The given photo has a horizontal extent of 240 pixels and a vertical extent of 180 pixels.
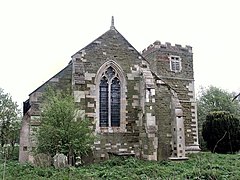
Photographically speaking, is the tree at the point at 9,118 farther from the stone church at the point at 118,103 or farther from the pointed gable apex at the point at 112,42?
the pointed gable apex at the point at 112,42

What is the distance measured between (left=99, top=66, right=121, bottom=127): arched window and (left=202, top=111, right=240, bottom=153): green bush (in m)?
11.9

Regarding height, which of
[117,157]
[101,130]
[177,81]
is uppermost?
[177,81]

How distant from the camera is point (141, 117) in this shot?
18.0m

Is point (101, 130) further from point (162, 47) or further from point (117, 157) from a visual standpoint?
point (162, 47)

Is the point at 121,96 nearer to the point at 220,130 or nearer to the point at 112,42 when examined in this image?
the point at 112,42

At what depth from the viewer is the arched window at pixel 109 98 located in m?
17.8

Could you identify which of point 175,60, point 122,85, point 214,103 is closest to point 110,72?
point 122,85

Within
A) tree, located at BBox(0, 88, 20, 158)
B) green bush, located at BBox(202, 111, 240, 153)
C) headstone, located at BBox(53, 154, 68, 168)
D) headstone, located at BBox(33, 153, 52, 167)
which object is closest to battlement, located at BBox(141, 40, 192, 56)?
green bush, located at BBox(202, 111, 240, 153)

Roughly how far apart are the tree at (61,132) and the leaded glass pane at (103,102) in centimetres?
325

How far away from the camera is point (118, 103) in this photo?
1820 centimetres

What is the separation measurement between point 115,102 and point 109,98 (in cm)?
49

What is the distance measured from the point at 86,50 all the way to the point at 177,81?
9.31 m

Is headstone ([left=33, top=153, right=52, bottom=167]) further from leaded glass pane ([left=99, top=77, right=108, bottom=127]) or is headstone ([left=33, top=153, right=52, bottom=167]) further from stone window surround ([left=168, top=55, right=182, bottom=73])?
stone window surround ([left=168, top=55, right=182, bottom=73])

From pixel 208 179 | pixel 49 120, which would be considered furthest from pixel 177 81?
pixel 208 179
